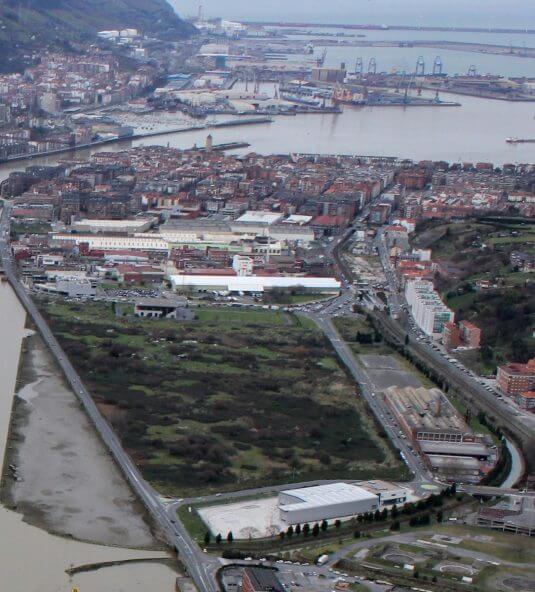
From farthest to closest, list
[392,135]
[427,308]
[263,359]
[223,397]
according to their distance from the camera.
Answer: [392,135] → [427,308] → [263,359] → [223,397]

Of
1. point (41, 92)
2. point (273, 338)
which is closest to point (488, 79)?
point (41, 92)

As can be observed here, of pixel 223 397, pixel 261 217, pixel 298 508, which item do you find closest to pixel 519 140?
pixel 261 217

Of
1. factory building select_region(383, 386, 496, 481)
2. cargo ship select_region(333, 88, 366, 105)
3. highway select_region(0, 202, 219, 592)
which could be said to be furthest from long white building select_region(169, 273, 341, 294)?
cargo ship select_region(333, 88, 366, 105)

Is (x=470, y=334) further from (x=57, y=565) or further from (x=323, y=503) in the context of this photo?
(x=57, y=565)

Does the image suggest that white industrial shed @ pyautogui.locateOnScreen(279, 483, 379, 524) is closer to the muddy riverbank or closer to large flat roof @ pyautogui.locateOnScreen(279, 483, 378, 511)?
large flat roof @ pyautogui.locateOnScreen(279, 483, 378, 511)

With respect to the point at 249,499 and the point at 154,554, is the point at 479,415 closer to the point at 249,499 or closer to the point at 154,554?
the point at 249,499
